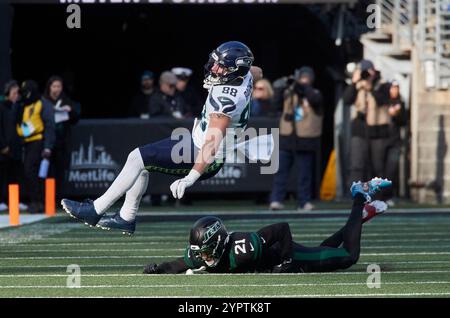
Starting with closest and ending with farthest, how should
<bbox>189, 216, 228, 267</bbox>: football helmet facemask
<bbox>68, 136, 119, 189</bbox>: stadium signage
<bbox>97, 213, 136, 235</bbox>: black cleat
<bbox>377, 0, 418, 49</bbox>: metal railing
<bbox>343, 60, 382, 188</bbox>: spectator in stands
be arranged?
<bbox>189, 216, 228, 267</bbox>: football helmet facemask, <bbox>97, 213, 136, 235</bbox>: black cleat, <bbox>343, 60, 382, 188</bbox>: spectator in stands, <bbox>68, 136, 119, 189</bbox>: stadium signage, <bbox>377, 0, 418, 49</bbox>: metal railing

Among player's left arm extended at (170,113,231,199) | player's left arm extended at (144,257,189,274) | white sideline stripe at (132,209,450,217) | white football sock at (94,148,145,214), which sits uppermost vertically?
player's left arm extended at (170,113,231,199)

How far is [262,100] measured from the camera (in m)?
20.7

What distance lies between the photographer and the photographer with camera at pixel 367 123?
64.0 ft

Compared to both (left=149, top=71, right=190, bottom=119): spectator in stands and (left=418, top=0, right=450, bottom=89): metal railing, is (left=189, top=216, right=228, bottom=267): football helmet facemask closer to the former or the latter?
(left=149, top=71, right=190, bottom=119): spectator in stands

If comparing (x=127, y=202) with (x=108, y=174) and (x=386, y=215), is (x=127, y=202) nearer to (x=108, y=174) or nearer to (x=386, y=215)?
(x=386, y=215)

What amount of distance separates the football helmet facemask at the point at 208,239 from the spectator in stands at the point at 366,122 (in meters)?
9.34

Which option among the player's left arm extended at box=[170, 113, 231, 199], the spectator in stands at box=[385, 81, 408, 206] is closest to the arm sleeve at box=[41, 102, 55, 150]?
the spectator in stands at box=[385, 81, 408, 206]

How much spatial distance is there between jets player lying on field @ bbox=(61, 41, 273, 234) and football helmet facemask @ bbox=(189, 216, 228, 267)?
2.40 feet

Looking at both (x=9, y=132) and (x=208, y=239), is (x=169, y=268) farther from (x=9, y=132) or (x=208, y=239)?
(x=9, y=132)

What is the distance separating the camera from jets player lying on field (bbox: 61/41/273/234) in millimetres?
11094

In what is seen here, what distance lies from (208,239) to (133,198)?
5.23 feet

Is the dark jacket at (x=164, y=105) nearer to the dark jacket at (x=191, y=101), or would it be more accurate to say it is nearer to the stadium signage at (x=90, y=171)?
the dark jacket at (x=191, y=101)
